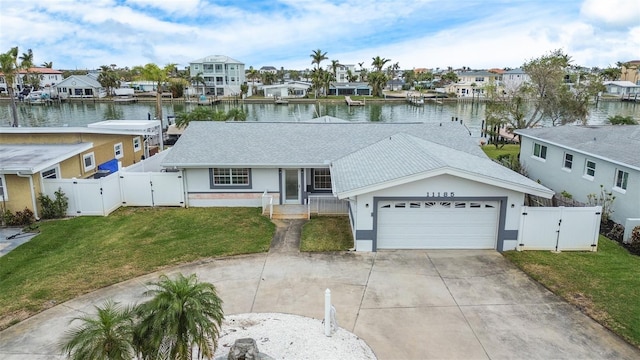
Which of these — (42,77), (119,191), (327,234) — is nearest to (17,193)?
(119,191)

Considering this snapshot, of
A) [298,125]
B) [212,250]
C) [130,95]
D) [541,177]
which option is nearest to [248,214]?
[212,250]

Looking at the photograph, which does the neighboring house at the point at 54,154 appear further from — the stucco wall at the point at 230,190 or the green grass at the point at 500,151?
the green grass at the point at 500,151

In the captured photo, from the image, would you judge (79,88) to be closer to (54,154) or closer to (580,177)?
(54,154)

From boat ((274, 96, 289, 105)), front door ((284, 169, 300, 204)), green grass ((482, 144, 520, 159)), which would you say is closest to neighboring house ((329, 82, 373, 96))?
boat ((274, 96, 289, 105))

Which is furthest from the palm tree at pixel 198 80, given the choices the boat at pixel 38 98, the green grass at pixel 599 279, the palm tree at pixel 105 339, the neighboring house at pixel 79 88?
the palm tree at pixel 105 339

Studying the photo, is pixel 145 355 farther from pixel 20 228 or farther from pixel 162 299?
pixel 20 228
